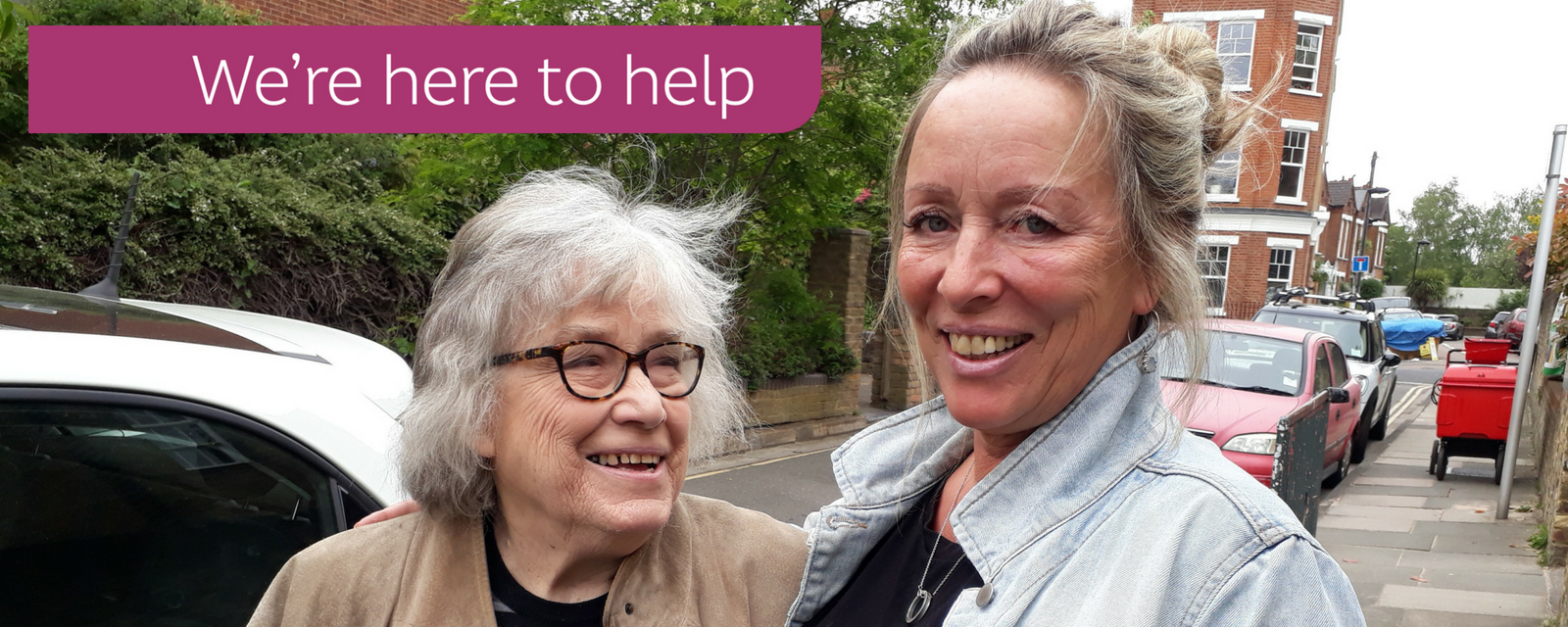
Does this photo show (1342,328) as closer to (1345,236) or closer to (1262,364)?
(1262,364)

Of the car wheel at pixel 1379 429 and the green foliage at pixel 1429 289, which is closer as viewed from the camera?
the car wheel at pixel 1379 429

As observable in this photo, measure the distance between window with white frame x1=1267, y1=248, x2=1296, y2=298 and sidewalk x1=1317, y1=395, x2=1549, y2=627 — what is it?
19.9 meters

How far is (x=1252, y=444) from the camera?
7.31 m

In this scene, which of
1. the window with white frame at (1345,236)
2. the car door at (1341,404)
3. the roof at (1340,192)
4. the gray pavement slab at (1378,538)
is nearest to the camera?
the gray pavement slab at (1378,538)

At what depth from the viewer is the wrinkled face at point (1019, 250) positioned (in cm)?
130

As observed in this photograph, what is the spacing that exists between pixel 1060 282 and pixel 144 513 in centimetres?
158

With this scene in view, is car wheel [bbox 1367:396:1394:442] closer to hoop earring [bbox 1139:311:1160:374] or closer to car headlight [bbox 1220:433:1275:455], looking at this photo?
car headlight [bbox 1220:433:1275:455]

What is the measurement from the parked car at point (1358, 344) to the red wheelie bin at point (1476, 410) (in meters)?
1.72

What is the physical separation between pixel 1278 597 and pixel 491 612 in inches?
45.2

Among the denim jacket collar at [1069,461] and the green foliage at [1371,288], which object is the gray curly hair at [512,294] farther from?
the green foliage at [1371,288]

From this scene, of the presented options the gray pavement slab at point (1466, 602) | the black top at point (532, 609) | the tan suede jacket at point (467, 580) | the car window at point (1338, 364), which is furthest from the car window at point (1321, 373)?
the black top at point (532, 609)

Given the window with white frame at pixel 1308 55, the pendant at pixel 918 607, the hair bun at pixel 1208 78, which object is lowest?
the pendant at pixel 918 607

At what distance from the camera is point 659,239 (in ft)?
5.81

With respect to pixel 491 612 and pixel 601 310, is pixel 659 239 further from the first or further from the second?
pixel 491 612
